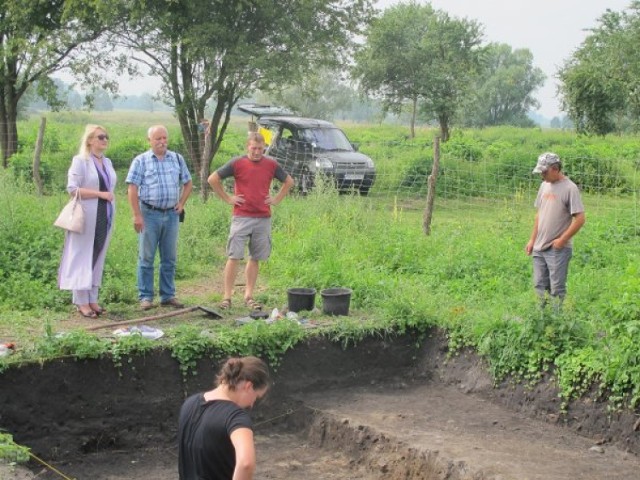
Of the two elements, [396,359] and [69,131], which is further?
[69,131]

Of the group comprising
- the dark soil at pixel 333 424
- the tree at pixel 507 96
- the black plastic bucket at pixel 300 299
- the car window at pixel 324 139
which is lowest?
the dark soil at pixel 333 424

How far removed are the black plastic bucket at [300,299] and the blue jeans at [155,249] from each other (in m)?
1.32

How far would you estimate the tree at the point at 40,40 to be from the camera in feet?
58.2

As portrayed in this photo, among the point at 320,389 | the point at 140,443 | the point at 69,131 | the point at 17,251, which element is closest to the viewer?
the point at 140,443

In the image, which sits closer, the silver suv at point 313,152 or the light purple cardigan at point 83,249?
the light purple cardigan at point 83,249

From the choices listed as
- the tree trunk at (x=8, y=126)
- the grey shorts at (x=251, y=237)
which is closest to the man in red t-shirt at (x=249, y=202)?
the grey shorts at (x=251, y=237)

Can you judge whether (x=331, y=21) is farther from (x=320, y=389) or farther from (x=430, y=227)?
(x=320, y=389)

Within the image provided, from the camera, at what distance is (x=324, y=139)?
1786cm

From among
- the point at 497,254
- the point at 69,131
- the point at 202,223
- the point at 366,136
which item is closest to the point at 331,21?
the point at 202,223

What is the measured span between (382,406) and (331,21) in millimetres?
12440

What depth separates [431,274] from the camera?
10.1 meters

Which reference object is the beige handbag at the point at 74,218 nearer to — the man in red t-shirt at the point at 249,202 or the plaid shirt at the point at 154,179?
the plaid shirt at the point at 154,179

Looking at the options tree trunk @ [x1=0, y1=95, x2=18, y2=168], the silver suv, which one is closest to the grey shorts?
the silver suv

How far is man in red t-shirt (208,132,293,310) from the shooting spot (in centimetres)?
A: 884
